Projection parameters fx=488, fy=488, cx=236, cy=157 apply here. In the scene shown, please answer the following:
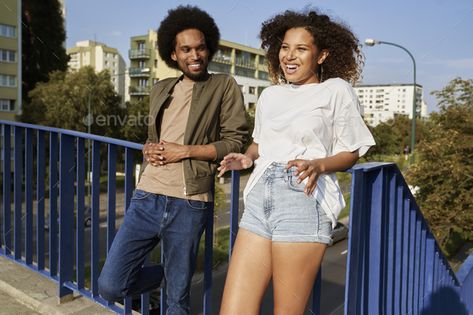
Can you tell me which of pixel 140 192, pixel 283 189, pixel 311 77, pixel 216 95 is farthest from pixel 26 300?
pixel 311 77

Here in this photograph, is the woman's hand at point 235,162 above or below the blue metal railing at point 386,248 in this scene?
above

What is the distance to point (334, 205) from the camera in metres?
1.67

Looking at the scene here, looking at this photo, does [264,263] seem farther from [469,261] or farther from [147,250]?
[469,261]

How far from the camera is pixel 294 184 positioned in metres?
1.65

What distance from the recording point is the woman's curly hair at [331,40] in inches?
73.1

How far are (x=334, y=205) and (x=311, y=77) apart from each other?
1.62ft

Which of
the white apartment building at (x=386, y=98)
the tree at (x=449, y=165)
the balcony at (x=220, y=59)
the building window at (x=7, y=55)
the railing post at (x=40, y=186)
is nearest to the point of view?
the balcony at (x=220, y=59)

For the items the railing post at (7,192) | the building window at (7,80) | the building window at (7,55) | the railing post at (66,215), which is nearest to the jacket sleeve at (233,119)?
the railing post at (66,215)

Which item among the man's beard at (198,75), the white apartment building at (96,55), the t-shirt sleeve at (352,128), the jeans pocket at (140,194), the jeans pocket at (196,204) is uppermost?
the white apartment building at (96,55)

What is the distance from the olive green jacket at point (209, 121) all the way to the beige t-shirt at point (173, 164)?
3cm

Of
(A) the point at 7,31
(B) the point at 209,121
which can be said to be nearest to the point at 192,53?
(B) the point at 209,121

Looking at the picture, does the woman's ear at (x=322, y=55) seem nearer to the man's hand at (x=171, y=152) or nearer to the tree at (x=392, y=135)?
the man's hand at (x=171, y=152)

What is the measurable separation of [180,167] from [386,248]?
935 mm

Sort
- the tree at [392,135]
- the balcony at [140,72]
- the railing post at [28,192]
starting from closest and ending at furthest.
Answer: the railing post at [28,192]
the balcony at [140,72]
the tree at [392,135]
